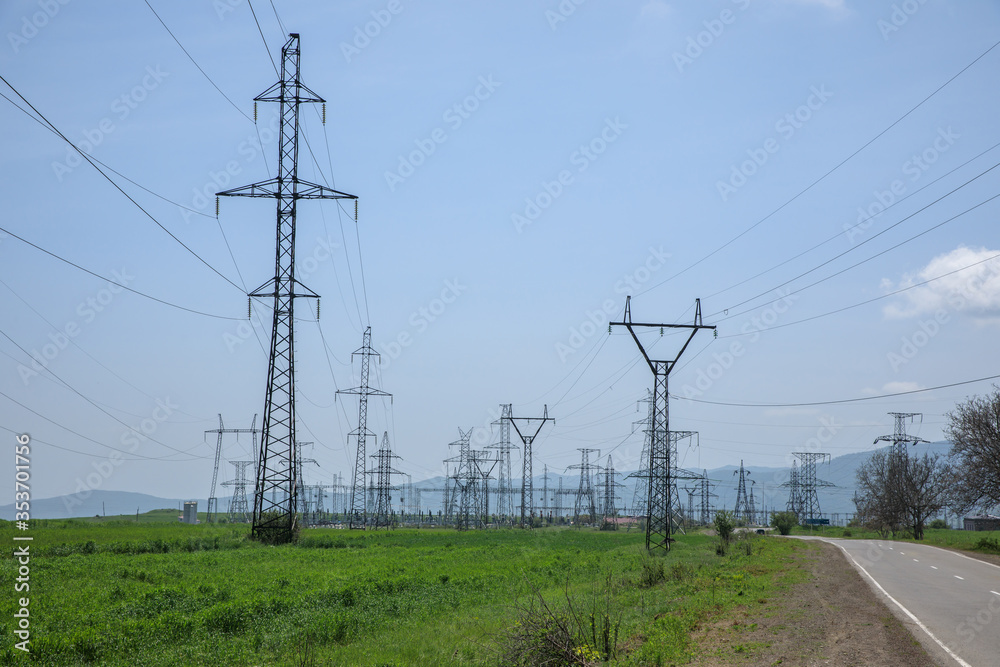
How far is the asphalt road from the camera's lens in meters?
13.3

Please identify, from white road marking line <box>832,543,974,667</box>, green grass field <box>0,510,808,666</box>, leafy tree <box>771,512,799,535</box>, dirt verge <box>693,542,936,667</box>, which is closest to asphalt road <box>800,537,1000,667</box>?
white road marking line <box>832,543,974,667</box>

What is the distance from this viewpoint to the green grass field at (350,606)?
50.4 ft

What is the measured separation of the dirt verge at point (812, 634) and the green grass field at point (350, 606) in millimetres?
810

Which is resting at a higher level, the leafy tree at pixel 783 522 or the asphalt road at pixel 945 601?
the asphalt road at pixel 945 601

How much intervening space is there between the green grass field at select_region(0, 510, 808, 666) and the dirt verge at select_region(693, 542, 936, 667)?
810mm

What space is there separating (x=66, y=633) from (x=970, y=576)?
27.7 metres

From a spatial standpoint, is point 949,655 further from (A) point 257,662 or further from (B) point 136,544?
(B) point 136,544

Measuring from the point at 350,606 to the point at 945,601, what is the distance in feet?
51.5

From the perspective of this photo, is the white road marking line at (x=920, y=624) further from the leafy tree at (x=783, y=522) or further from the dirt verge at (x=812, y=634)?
the leafy tree at (x=783, y=522)

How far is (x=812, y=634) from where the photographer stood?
15266mm

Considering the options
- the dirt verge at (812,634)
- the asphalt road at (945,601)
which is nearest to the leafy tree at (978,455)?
the asphalt road at (945,601)

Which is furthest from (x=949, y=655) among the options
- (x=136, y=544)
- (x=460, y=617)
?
(x=136, y=544)

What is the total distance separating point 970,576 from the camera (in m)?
27.0
